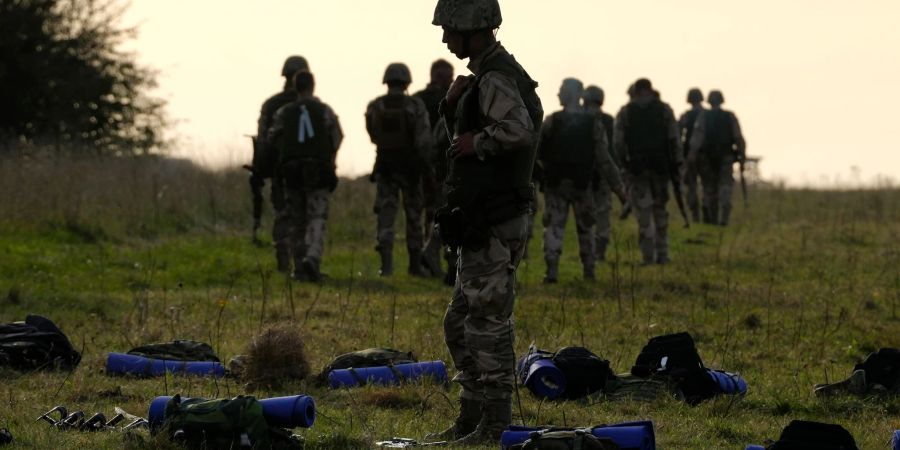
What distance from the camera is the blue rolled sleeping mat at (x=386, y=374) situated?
366 inches

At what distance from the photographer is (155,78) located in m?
36.2

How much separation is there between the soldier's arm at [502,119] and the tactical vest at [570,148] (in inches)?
345

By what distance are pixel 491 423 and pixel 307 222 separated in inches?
356

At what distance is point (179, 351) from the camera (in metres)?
10.0

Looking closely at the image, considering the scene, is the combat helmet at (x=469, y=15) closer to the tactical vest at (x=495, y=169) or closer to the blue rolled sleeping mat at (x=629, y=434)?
the tactical vest at (x=495, y=169)

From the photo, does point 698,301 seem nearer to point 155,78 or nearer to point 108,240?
point 108,240

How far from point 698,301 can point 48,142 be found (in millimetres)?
19809

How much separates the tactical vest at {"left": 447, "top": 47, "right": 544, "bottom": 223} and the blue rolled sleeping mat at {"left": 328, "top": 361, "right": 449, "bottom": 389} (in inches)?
81.7

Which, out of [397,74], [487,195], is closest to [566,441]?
[487,195]

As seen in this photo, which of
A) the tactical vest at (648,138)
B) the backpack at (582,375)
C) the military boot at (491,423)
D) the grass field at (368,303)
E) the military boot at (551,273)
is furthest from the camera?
the tactical vest at (648,138)

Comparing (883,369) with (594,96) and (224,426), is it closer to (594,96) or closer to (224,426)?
(224,426)

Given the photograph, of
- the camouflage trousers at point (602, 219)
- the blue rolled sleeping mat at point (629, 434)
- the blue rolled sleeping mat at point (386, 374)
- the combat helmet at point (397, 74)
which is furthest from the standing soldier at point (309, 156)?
the blue rolled sleeping mat at point (629, 434)

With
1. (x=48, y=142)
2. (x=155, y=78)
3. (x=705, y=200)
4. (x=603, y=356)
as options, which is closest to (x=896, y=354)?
(x=603, y=356)

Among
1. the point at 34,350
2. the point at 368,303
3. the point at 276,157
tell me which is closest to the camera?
the point at 34,350
